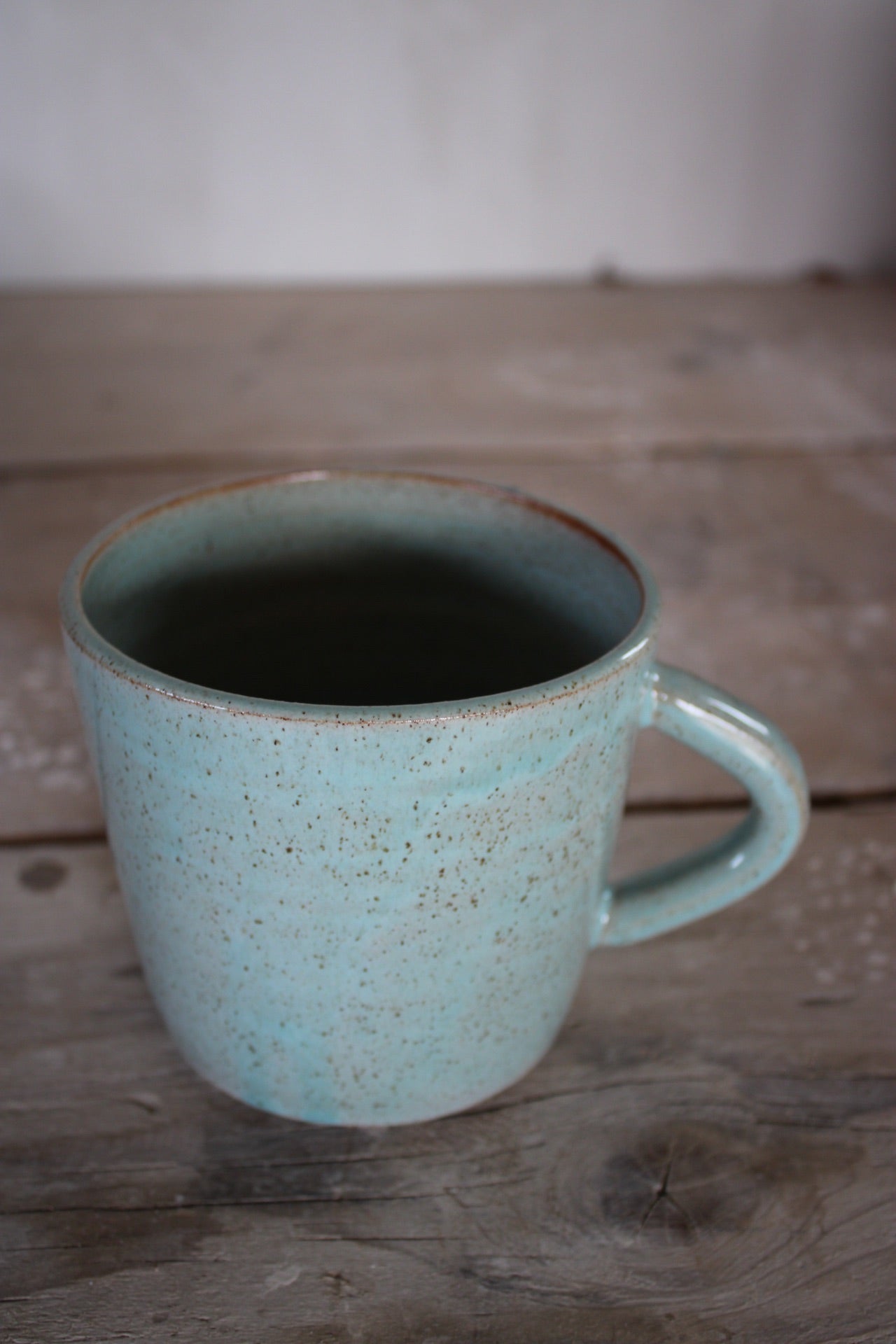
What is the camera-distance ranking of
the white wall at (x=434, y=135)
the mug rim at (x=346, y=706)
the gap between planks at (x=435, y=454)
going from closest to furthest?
the mug rim at (x=346, y=706), the gap between planks at (x=435, y=454), the white wall at (x=434, y=135)

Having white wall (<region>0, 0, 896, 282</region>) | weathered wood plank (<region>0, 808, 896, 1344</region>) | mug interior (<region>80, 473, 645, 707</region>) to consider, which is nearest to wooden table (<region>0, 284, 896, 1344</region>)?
weathered wood plank (<region>0, 808, 896, 1344</region>)

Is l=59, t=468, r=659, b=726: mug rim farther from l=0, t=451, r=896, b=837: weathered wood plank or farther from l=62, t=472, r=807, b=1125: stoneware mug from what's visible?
l=0, t=451, r=896, b=837: weathered wood plank

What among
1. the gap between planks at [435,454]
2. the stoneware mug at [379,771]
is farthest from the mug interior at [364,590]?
the gap between planks at [435,454]

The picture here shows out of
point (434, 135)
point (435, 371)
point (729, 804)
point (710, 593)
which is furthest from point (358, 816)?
point (434, 135)

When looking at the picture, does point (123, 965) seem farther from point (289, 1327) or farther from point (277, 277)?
point (277, 277)

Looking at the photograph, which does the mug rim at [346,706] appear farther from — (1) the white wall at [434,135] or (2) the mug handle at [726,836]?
(1) the white wall at [434,135]

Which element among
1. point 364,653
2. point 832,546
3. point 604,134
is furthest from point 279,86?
point 364,653
